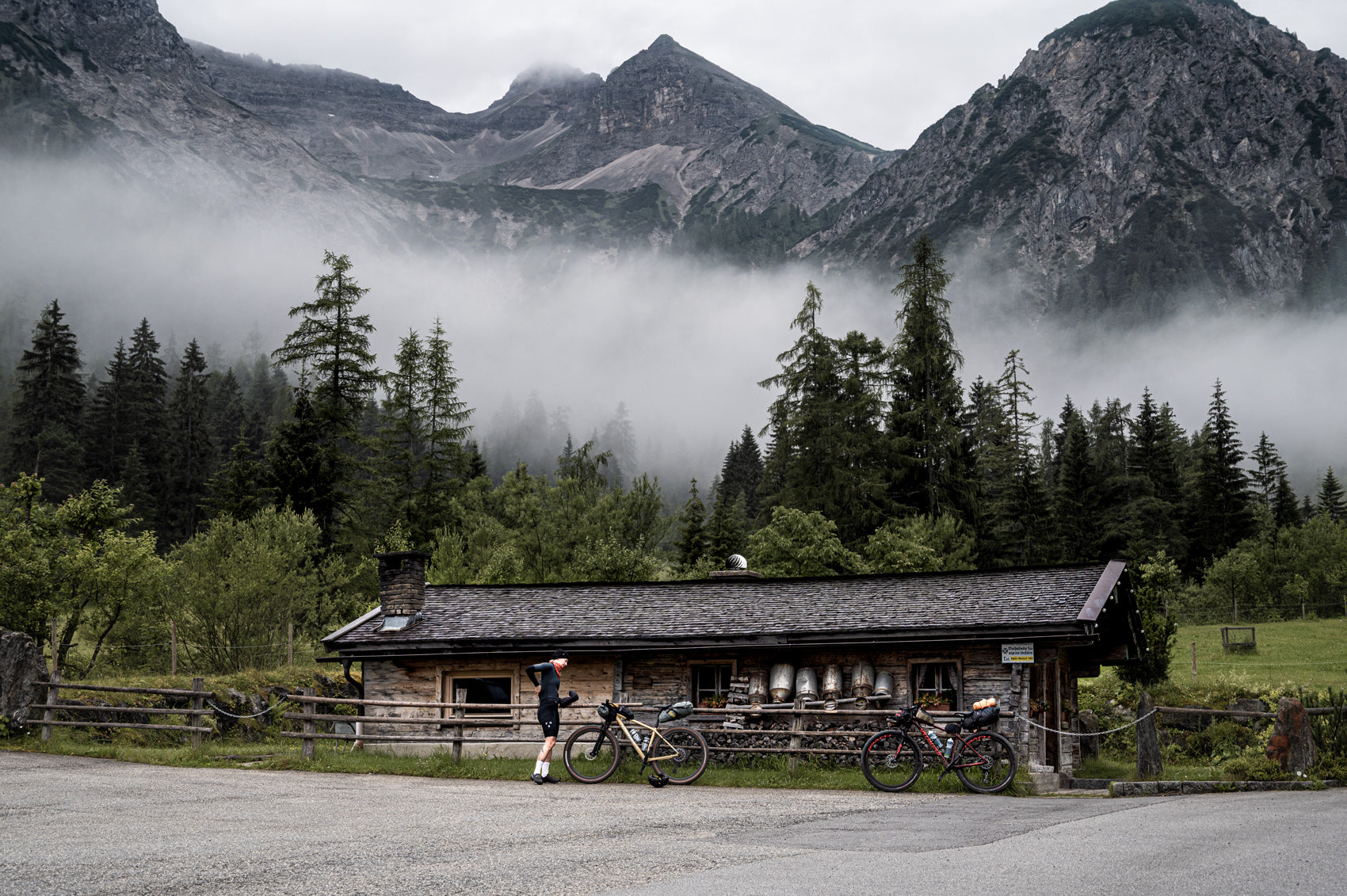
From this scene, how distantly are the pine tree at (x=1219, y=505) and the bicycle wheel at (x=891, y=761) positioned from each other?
6693 centimetres

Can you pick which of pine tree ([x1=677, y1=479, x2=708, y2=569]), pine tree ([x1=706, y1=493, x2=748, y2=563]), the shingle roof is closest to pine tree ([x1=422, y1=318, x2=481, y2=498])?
pine tree ([x1=677, y1=479, x2=708, y2=569])

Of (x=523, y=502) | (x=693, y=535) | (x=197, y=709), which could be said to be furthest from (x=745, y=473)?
(x=197, y=709)

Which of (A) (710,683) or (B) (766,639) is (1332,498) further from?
(B) (766,639)

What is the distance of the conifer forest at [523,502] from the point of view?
104 feet

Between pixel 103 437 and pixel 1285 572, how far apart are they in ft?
297

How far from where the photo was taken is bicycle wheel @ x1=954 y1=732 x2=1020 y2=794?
1580 cm

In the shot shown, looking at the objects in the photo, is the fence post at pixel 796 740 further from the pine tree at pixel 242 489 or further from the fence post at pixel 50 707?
the pine tree at pixel 242 489

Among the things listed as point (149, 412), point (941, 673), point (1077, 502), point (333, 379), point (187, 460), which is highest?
point (149, 412)

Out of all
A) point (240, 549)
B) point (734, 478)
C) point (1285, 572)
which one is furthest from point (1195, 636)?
point (734, 478)

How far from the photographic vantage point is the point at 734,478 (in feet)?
365

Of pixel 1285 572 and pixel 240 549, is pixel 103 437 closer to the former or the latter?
pixel 240 549

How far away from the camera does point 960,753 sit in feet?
52.3

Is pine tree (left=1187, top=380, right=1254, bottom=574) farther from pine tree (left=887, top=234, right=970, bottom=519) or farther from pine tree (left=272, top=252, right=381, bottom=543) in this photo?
pine tree (left=272, top=252, right=381, bottom=543)

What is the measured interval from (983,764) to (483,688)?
36.1 ft
